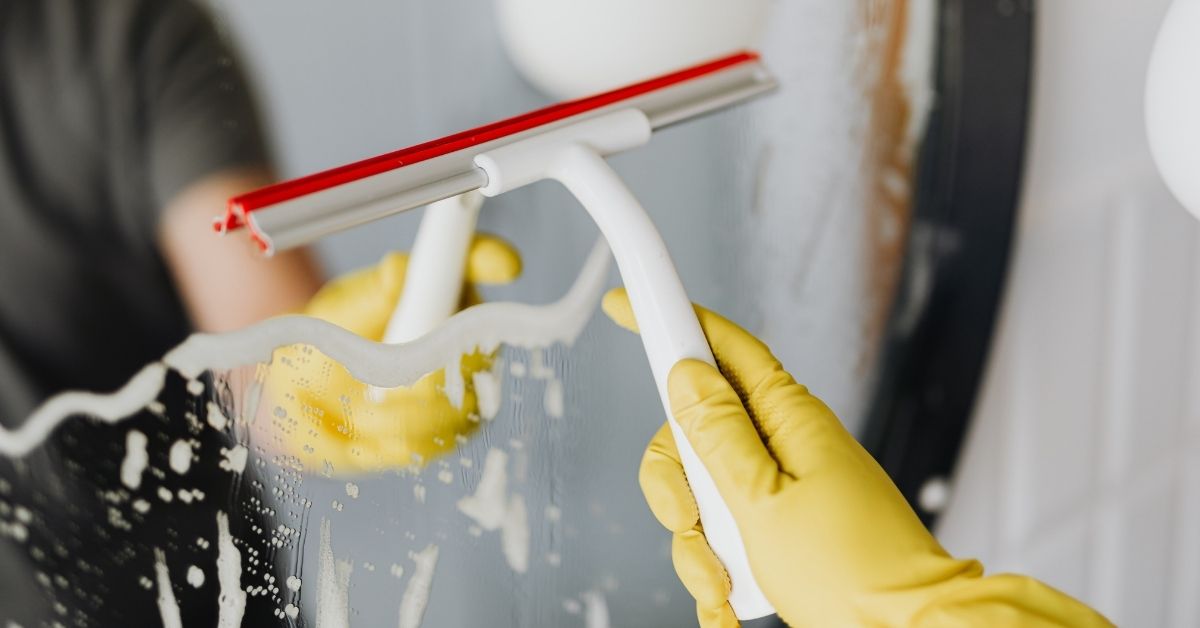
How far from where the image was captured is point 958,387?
0.66m

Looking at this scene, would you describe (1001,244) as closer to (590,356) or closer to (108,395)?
(590,356)

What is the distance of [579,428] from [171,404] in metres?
0.19

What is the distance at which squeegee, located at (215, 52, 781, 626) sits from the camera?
37cm

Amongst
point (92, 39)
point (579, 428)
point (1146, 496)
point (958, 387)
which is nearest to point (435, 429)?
point (579, 428)

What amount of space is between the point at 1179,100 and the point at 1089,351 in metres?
0.29

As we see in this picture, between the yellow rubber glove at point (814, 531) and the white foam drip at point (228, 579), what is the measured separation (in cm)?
17

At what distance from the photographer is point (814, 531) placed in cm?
38

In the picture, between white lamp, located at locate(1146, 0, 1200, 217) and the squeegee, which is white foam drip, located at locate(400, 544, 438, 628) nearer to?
the squeegee

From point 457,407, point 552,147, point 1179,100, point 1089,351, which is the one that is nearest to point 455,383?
point 457,407

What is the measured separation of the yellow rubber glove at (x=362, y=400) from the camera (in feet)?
1.30

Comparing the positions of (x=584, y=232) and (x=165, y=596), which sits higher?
(x=584, y=232)

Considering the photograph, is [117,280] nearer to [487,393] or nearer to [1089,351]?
[487,393]

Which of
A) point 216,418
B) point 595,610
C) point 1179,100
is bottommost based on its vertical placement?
point 595,610

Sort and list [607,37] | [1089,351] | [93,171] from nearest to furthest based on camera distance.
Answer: [93,171] < [607,37] < [1089,351]
